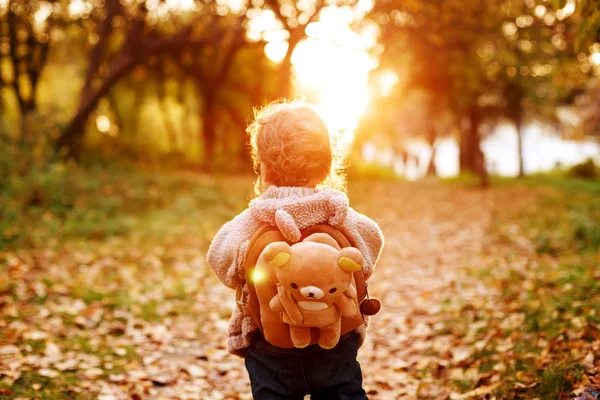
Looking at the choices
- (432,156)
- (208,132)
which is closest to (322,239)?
(208,132)

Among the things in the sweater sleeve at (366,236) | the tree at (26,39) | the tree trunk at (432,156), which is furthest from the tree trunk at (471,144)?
the sweater sleeve at (366,236)

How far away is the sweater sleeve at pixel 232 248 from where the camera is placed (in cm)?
258

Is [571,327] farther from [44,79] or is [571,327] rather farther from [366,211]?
[44,79]

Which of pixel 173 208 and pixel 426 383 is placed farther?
pixel 173 208

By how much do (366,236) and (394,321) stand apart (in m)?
3.95

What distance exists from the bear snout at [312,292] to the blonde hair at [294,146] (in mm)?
567

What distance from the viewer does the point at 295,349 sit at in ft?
8.35

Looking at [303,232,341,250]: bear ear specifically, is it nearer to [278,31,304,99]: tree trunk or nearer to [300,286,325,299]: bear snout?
[300,286,325,299]: bear snout

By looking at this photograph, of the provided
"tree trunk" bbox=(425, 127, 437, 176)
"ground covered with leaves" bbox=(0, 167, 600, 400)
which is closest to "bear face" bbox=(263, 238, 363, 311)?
"ground covered with leaves" bbox=(0, 167, 600, 400)

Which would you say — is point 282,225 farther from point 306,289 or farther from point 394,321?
point 394,321

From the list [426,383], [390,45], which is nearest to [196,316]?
[426,383]

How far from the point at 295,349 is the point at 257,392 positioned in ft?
0.95

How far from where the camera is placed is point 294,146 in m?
2.45

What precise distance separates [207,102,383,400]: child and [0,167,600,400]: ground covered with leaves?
1.82 meters
